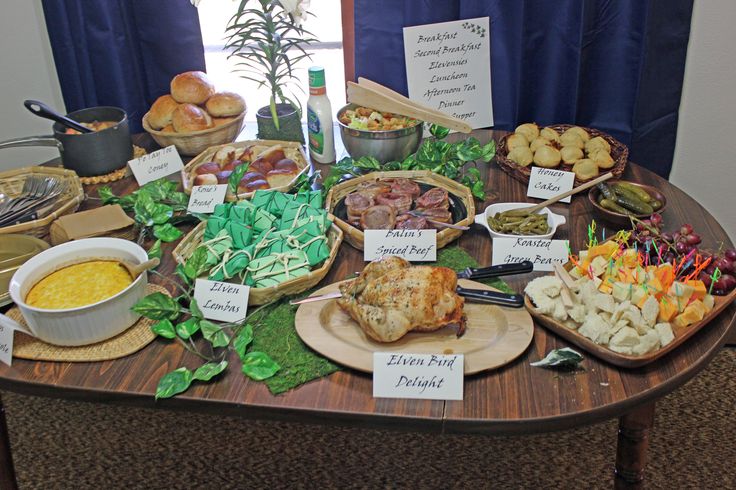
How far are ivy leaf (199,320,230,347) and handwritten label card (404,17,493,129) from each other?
1.04 meters

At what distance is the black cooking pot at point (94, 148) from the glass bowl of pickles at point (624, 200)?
1188mm

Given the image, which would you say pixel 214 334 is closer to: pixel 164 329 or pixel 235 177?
pixel 164 329

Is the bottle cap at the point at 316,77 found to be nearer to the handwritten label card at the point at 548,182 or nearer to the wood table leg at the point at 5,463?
the handwritten label card at the point at 548,182

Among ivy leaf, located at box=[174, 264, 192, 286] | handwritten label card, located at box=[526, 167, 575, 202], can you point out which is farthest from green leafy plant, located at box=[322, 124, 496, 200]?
ivy leaf, located at box=[174, 264, 192, 286]

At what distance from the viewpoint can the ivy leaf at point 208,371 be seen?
3.51ft

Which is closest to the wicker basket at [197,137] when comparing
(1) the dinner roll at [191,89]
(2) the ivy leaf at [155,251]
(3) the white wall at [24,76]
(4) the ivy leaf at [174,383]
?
(1) the dinner roll at [191,89]

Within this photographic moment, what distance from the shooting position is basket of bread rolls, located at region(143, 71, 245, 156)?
1.82m

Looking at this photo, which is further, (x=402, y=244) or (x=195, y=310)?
(x=402, y=244)

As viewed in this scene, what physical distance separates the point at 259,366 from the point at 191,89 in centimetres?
103

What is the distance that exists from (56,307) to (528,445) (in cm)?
139

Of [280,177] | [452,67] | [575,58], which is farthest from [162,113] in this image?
[575,58]

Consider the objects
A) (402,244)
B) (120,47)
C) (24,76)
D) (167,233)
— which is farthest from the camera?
(24,76)

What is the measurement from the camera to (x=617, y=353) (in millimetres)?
1060

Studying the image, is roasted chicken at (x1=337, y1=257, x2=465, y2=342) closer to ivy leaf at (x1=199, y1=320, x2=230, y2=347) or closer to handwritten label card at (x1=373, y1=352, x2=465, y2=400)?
handwritten label card at (x1=373, y1=352, x2=465, y2=400)
